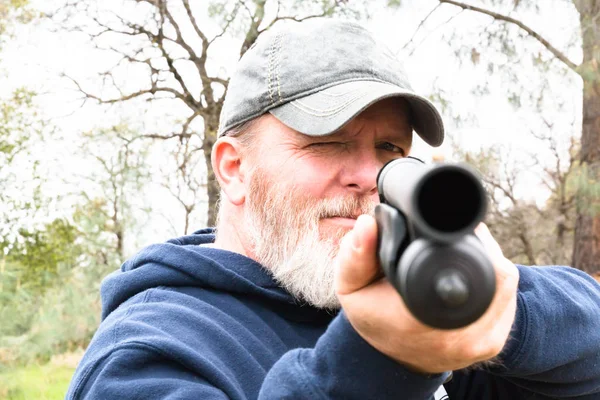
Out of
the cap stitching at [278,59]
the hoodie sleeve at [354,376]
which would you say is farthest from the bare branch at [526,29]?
the hoodie sleeve at [354,376]

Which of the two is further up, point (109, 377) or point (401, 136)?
point (401, 136)

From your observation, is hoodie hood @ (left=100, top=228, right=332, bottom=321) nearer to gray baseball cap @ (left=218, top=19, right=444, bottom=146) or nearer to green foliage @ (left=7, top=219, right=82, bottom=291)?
gray baseball cap @ (left=218, top=19, right=444, bottom=146)

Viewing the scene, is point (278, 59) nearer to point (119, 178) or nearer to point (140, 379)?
point (140, 379)

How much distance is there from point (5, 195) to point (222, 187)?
24.7ft

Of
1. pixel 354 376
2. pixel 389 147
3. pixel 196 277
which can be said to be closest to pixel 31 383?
pixel 196 277

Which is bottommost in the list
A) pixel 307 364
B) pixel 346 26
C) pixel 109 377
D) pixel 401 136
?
pixel 109 377

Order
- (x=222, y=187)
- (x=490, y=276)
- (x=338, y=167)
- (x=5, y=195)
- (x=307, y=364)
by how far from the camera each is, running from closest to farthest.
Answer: (x=490, y=276)
(x=307, y=364)
(x=338, y=167)
(x=222, y=187)
(x=5, y=195)

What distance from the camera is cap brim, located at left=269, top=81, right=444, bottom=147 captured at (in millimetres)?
1861

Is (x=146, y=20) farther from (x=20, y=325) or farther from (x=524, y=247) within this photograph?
(x=524, y=247)

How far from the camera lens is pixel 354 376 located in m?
1.10

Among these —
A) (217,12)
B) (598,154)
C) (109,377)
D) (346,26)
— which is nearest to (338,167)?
(346,26)

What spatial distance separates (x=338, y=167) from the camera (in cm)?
194

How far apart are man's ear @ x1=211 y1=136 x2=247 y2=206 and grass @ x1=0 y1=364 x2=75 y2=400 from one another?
4295mm

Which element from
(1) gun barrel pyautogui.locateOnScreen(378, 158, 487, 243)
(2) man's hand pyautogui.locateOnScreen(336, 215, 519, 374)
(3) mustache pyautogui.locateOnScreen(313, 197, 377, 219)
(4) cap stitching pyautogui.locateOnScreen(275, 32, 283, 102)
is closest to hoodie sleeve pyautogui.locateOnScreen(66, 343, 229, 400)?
(2) man's hand pyautogui.locateOnScreen(336, 215, 519, 374)
